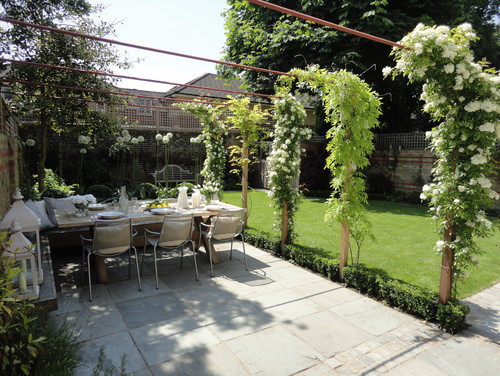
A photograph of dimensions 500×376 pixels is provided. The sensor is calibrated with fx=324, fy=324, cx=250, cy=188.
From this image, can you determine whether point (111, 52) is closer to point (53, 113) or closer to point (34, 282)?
point (53, 113)

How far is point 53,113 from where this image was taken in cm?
718

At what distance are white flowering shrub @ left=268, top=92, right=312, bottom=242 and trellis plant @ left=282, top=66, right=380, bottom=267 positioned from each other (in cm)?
97

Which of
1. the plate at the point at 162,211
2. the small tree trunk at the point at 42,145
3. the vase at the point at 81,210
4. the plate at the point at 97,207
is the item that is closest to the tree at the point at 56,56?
the small tree trunk at the point at 42,145

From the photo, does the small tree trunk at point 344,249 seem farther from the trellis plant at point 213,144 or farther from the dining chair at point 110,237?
the trellis plant at point 213,144

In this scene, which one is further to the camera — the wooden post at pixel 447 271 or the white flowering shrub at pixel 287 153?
the white flowering shrub at pixel 287 153

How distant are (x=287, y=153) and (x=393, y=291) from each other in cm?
275

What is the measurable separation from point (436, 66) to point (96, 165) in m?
12.0

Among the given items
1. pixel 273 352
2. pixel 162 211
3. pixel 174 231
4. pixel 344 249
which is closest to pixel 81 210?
pixel 162 211

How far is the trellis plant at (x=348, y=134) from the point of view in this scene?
426 centimetres

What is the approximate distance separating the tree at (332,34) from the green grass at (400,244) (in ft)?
15.6

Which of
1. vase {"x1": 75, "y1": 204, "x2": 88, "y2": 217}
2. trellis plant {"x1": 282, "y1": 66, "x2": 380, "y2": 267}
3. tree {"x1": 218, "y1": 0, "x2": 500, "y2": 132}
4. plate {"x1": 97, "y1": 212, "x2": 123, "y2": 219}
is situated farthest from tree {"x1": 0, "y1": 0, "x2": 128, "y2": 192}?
tree {"x1": 218, "y1": 0, "x2": 500, "y2": 132}

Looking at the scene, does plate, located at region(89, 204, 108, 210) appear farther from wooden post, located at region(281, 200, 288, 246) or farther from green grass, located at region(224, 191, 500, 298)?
green grass, located at region(224, 191, 500, 298)

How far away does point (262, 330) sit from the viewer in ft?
10.8

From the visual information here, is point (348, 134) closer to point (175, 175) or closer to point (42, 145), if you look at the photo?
point (42, 145)
